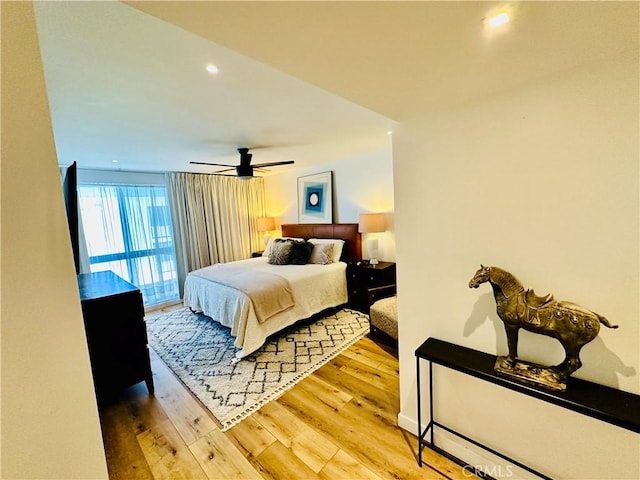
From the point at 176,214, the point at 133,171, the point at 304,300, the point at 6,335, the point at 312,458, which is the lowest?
the point at 312,458

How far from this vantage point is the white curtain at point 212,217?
15.2ft

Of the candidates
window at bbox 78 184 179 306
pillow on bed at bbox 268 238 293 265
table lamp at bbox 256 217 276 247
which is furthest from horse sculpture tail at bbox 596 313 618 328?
window at bbox 78 184 179 306

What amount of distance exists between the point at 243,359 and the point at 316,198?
115 inches

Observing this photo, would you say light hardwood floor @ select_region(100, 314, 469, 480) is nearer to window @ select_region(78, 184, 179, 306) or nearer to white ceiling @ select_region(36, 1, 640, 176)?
white ceiling @ select_region(36, 1, 640, 176)

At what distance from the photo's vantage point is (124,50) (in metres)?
1.29

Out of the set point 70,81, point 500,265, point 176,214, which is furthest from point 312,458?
point 176,214

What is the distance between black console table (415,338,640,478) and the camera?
0.98 m

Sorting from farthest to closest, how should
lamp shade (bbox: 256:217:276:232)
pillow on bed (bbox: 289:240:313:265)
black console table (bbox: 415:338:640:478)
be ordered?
lamp shade (bbox: 256:217:276:232)
pillow on bed (bbox: 289:240:313:265)
black console table (bbox: 415:338:640:478)

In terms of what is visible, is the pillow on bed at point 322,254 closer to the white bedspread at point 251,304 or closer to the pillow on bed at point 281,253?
the white bedspread at point 251,304

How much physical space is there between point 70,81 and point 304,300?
2.73 metres

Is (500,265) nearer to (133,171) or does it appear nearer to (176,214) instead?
(176,214)

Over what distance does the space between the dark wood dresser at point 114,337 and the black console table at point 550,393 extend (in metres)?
2.14

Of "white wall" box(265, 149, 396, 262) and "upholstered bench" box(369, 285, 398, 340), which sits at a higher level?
"white wall" box(265, 149, 396, 262)

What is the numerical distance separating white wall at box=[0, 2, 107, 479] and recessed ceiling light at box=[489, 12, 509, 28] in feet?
Result: 3.70
